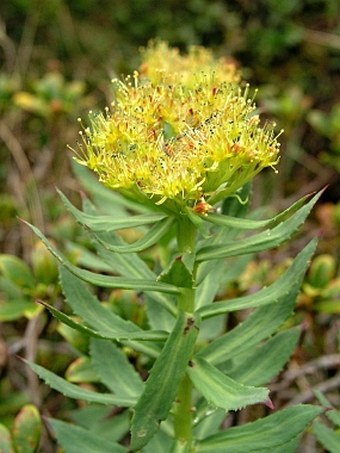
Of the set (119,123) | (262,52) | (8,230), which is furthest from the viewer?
(262,52)

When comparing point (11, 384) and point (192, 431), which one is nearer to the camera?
point (192, 431)

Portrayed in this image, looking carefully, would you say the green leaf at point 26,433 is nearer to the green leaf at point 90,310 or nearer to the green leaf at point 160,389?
the green leaf at point 90,310

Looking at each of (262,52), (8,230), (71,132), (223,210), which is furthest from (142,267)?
(262,52)

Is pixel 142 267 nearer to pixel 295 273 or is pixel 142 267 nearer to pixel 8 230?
pixel 295 273

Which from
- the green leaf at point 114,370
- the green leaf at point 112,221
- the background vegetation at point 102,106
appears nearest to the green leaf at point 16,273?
the background vegetation at point 102,106

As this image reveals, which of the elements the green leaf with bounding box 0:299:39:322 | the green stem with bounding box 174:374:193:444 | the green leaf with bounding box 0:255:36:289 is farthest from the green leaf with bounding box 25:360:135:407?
the green leaf with bounding box 0:255:36:289

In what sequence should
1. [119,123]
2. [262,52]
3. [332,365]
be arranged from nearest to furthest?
[119,123]
[332,365]
[262,52]

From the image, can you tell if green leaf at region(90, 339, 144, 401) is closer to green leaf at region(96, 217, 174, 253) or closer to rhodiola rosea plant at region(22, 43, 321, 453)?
rhodiola rosea plant at region(22, 43, 321, 453)
